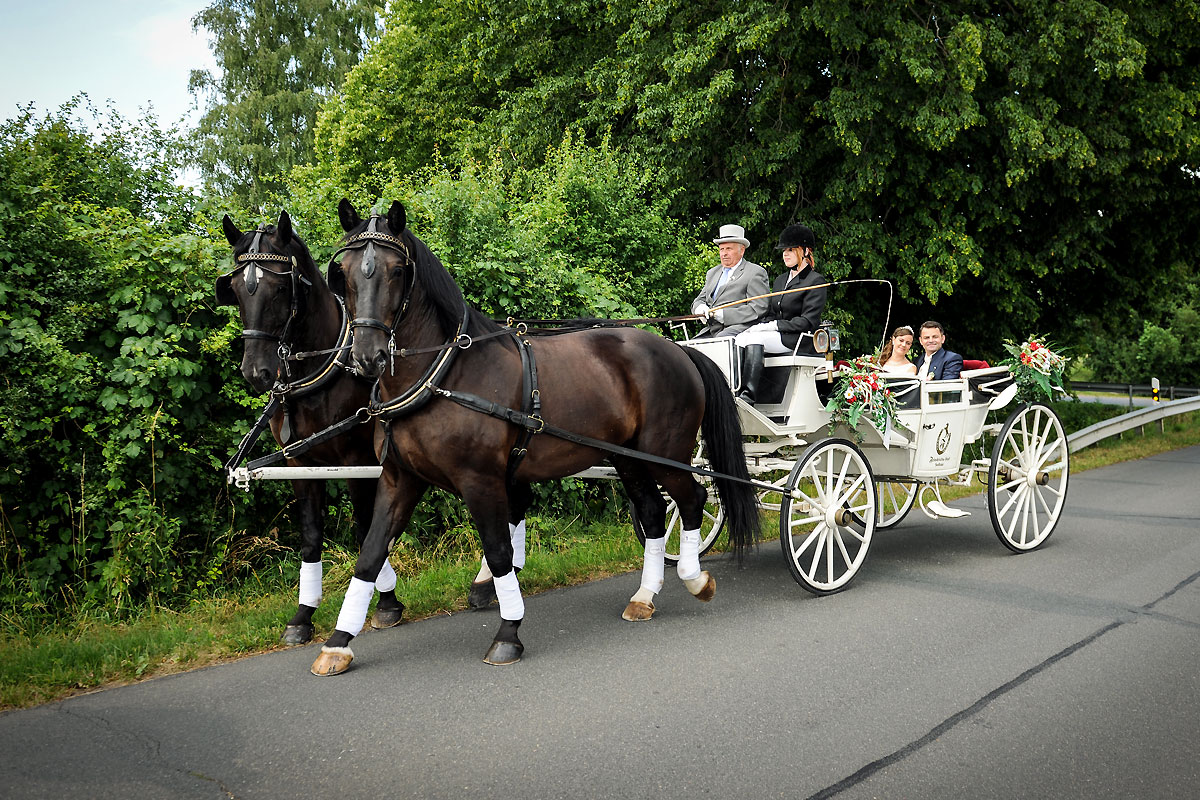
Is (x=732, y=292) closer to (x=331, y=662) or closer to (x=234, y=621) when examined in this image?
(x=331, y=662)

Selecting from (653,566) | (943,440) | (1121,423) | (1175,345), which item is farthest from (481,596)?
(1175,345)

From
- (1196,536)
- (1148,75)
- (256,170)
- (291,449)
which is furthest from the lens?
(256,170)

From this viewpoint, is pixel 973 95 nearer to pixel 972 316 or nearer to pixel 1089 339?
pixel 972 316

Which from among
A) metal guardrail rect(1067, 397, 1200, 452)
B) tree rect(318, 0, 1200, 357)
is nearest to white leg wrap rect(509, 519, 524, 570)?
tree rect(318, 0, 1200, 357)

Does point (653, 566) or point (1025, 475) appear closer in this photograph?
point (653, 566)

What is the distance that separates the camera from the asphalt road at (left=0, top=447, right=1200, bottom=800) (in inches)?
127

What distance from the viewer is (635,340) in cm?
537

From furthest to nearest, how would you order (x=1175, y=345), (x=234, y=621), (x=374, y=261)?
1. (x=1175, y=345)
2. (x=234, y=621)
3. (x=374, y=261)

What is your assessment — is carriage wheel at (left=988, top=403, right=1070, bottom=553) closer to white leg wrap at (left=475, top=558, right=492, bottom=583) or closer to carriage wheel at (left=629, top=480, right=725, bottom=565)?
carriage wheel at (left=629, top=480, right=725, bottom=565)

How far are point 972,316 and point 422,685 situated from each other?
1343 centimetres

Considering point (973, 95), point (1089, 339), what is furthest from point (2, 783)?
point (1089, 339)

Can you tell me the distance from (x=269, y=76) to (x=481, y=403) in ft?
86.4

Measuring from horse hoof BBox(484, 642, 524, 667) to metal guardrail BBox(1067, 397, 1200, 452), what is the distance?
10.5 m

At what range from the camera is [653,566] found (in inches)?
216
